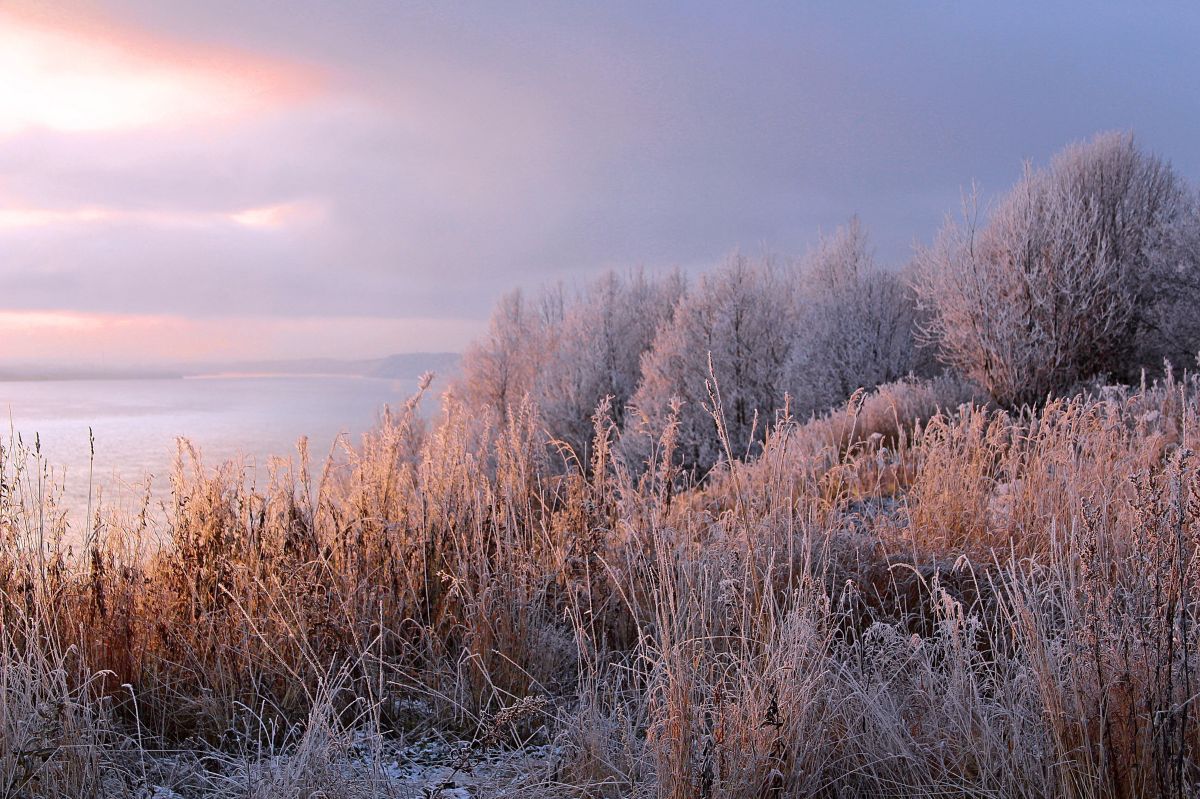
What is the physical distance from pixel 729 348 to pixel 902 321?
19.4ft

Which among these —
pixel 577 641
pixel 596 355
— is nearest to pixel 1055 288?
pixel 596 355

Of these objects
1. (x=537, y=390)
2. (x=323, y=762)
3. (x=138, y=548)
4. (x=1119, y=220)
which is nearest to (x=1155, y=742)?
(x=323, y=762)

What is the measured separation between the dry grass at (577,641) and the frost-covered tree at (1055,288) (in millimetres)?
14363

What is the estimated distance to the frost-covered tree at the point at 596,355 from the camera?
2811cm

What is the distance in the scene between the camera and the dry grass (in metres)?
2.37

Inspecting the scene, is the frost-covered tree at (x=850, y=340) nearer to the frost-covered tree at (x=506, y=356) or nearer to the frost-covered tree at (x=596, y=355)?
the frost-covered tree at (x=596, y=355)

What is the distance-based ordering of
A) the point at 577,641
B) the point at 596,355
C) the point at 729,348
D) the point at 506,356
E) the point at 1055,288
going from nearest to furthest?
the point at 577,641, the point at 1055,288, the point at 729,348, the point at 596,355, the point at 506,356

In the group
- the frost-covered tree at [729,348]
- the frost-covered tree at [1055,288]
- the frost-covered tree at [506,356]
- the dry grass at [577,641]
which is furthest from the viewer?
the frost-covered tree at [506,356]

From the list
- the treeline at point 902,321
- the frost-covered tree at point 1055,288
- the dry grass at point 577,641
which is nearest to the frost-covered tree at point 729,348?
the treeline at point 902,321

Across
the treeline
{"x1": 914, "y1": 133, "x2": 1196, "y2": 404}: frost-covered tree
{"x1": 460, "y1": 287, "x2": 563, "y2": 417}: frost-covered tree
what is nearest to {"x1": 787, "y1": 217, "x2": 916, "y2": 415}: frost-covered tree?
the treeline

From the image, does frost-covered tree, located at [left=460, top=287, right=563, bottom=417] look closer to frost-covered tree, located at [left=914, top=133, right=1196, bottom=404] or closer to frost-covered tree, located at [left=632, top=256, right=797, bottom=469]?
frost-covered tree, located at [left=632, top=256, right=797, bottom=469]

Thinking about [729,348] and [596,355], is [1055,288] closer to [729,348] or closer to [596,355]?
[729,348]

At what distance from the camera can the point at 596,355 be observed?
29.1 meters

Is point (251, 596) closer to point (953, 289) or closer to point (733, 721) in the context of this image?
point (733, 721)
